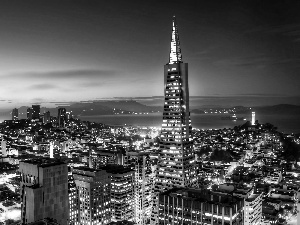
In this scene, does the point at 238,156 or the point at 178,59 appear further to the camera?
the point at 238,156


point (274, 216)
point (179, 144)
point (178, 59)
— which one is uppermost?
point (178, 59)

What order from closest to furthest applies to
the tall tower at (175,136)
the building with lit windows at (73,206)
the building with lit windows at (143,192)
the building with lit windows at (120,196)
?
the building with lit windows at (73,206), the building with lit windows at (120,196), the tall tower at (175,136), the building with lit windows at (143,192)

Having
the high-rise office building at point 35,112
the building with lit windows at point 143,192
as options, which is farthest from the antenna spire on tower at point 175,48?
the high-rise office building at point 35,112

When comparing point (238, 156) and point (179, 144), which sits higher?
point (179, 144)

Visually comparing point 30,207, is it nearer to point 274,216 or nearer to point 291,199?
point 274,216

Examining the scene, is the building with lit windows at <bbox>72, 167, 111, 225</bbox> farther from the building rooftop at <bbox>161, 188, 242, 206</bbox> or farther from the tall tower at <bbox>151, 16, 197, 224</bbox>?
the building rooftop at <bbox>161, 188, 242, 206</bbox>

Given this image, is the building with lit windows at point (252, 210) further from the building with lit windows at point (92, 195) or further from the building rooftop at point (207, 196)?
the building with lit windows at point (92, 195)

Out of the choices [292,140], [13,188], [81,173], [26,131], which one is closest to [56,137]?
[26,131]
